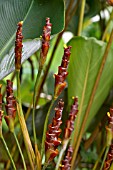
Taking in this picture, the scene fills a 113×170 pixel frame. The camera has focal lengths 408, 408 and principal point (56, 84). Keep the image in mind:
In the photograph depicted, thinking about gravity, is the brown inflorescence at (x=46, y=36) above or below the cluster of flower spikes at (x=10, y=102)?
above

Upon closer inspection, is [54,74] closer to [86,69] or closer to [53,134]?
[53,134]

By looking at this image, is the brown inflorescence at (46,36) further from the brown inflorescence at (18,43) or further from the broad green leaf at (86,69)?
the broad green leaf at (86,69)

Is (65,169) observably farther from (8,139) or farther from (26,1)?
(8,139)

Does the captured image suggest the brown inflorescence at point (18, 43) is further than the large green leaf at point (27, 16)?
No

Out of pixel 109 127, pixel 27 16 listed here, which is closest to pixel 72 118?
pixel 109 127

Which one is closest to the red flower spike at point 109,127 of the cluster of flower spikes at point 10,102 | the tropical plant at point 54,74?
the tropical plant at point 54,74

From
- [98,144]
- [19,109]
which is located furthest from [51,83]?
[19,109]
